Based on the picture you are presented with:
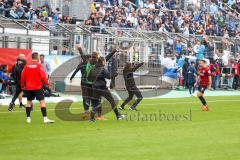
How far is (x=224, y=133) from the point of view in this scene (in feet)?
55.2

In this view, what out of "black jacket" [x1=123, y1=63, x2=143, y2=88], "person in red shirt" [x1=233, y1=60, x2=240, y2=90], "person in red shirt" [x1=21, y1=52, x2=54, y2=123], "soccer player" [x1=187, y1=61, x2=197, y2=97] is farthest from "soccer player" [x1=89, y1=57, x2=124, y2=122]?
"person in red shirt" [x1=233, y1=60, x2=240, y2=90]

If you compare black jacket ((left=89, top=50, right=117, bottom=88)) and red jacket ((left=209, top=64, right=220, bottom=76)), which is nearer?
black jacket ((left=89, top=50, right=117, bottom=88))

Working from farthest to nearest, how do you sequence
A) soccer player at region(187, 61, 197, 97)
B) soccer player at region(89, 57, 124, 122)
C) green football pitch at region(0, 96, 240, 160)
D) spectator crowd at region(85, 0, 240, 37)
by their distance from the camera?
spectator crowd at region(85, 0, 240, 37)
soccer player at region(187, 61, 197, 97)
soccer player at region(89, 57, 124, 122)
green football pitch at region(0, 96, 240, 160)

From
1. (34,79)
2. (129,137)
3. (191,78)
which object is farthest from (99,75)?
(191,78)

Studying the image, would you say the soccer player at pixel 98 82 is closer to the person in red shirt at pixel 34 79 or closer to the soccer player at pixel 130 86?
the person in red shirt at pixel 34 79

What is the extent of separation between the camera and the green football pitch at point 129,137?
1285 centimetres

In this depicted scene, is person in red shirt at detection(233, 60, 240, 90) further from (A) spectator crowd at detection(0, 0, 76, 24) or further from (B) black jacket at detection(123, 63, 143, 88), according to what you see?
(B) black jacket at detection(123, 63, 143, 88)

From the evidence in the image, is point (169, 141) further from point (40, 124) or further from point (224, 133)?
point (40, 124)

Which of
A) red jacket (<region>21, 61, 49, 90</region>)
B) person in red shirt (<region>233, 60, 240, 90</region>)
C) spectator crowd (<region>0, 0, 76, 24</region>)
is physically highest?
spectator crowd (<region>0, 0, 76, 24</region>)

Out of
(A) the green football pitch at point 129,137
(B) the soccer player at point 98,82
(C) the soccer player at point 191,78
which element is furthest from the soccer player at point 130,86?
(C) the soccer player at point 191,78

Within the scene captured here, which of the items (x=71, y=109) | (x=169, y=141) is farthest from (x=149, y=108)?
(x=169, y=141)

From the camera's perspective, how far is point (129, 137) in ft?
51.5

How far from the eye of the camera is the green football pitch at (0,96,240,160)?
42.2ft

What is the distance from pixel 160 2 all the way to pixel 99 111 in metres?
27.4
